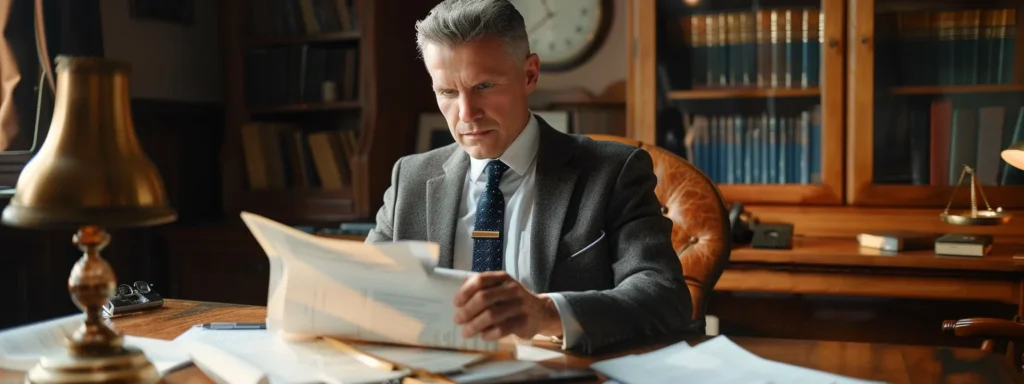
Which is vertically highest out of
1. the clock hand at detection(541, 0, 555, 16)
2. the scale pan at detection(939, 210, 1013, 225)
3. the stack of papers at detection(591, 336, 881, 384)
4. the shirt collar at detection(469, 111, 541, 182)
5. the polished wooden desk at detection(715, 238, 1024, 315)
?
the clock hand at detection(541, 0, 555, 16)

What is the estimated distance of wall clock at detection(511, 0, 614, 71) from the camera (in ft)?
9.61

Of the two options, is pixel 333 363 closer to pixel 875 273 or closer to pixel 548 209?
pixel 548 209

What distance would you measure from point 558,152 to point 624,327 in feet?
1.39

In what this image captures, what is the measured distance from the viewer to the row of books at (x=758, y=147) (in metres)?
2.54

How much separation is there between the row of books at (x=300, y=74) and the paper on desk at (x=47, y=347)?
1758 mm

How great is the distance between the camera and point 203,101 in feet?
10.4

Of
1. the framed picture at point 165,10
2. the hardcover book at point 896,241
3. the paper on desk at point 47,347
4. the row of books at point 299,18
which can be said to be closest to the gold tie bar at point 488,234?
the paper on desk at point 47,347

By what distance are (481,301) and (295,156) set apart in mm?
2109

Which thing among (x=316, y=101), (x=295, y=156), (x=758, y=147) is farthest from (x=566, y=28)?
(x=295, y=156)

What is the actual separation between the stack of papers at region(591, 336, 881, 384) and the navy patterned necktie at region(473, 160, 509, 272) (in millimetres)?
446

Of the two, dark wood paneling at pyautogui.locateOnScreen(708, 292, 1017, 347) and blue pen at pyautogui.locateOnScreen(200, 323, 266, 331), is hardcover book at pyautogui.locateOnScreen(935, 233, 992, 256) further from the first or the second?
blue pen at pyautogui.locateOnScreen(200, 323, 266, 331)

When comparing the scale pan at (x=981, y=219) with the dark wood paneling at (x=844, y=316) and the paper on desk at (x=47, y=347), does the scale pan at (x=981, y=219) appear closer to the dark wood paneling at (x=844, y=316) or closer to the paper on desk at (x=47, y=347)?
the dark wood paneling at (x=844, y=316)

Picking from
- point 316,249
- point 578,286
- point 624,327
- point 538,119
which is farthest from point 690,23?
point 316,249

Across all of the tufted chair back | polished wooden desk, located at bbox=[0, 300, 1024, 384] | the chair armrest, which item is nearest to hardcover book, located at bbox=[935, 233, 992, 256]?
the tufted chair back
